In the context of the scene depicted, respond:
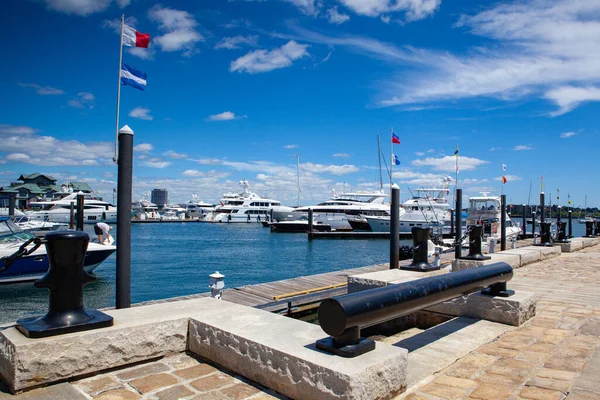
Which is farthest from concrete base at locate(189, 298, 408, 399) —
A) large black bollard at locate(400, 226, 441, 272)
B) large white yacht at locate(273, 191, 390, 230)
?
large white yacht at locate(273, 191, 390, 230)

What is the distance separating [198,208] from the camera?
10881 centimetres

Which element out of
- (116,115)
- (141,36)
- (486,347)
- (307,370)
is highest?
(141,36)

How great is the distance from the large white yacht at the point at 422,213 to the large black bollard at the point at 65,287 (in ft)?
153

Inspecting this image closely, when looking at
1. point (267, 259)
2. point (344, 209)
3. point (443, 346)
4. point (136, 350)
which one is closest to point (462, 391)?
point (443, 346)

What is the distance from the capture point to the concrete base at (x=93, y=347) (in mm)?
2967

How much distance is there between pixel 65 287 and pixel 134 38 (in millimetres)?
11372

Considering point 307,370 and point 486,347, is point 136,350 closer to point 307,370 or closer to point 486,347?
point 307,370

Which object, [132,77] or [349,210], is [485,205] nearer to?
[349,210]

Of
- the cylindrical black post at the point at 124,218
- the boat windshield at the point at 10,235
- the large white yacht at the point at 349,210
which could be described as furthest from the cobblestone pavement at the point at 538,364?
the large white yacht at the point at 349,210

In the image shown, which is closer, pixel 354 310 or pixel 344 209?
pixel 354 310

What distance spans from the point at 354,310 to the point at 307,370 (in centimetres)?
48

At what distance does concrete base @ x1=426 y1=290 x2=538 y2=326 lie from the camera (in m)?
5.09

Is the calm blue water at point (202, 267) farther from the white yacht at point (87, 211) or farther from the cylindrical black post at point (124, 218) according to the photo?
the white yacht at point (87, 211)

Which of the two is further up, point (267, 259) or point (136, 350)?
point (136, 350)
